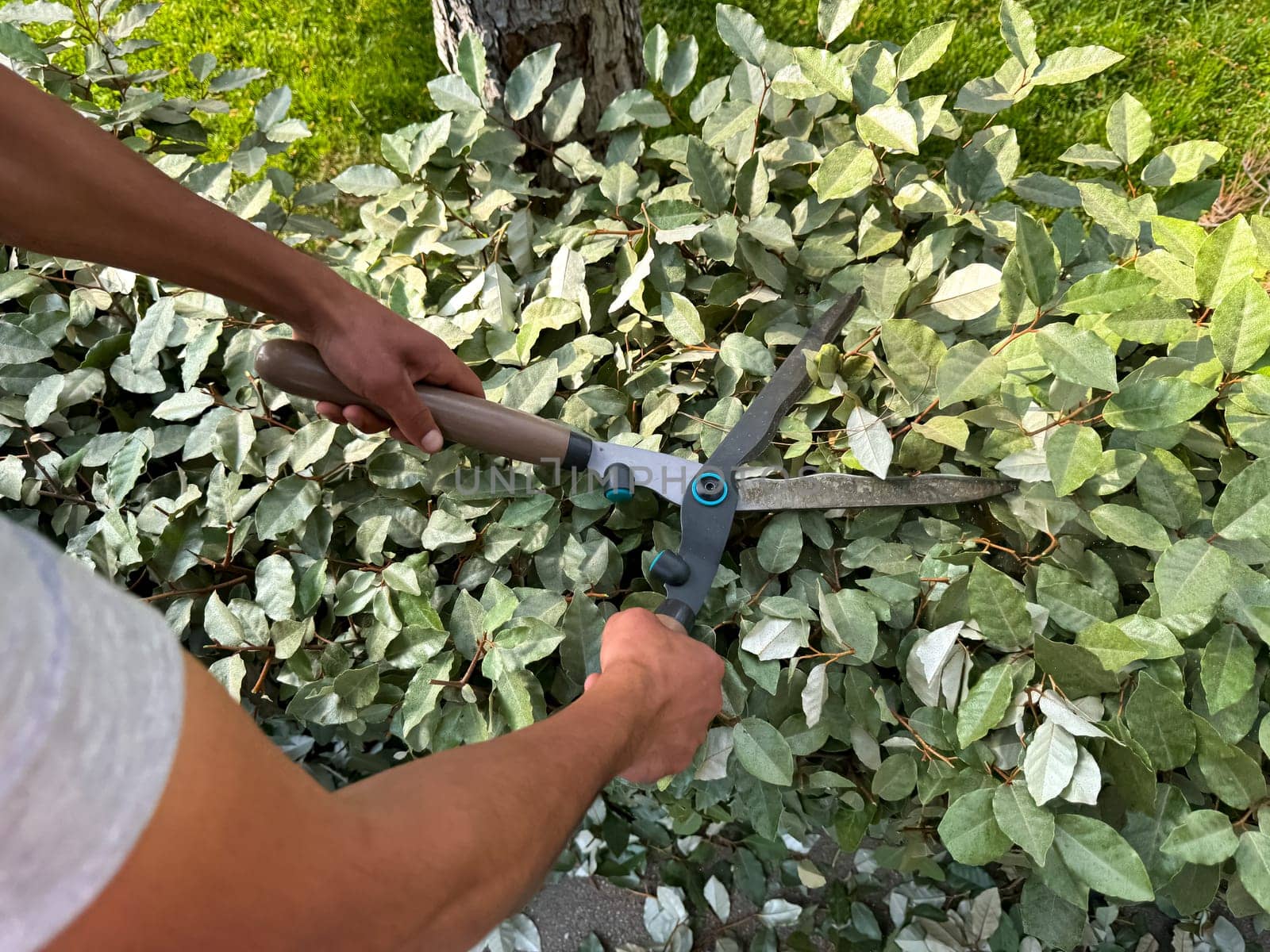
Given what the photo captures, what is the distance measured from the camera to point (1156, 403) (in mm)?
896

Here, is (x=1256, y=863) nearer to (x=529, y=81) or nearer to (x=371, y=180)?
(x=529, y=81)

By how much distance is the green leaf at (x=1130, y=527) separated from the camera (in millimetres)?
907

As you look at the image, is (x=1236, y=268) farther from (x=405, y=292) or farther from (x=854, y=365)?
(x=405, y=292)

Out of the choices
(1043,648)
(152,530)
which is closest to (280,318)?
(152,530)

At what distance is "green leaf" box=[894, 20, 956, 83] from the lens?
1.25 m

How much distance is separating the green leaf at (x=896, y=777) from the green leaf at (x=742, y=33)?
46.5 inches

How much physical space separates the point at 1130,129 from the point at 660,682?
3.94 feet

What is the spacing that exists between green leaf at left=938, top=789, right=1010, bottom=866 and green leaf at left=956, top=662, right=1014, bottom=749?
0.07 metres

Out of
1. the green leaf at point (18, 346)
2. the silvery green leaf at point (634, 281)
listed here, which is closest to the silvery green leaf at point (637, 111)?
the silvery green leaf at point (634, 281)

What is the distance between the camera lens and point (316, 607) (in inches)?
48.6

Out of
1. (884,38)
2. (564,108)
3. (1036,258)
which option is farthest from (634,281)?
(884,38)

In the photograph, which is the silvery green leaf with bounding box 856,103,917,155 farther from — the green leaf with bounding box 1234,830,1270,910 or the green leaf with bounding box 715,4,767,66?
the green leaf with bounding box 1234,830,1270,910

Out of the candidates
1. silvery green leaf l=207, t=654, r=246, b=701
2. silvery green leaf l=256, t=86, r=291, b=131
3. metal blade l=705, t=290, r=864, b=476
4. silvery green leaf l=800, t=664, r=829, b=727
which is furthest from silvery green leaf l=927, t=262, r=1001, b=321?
silvery green leaf l=256, t=86, r=291, b=131

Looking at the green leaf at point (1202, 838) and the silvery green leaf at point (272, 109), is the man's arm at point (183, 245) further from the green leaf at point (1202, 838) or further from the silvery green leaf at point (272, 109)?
the green leaf at point (1202, 838)
